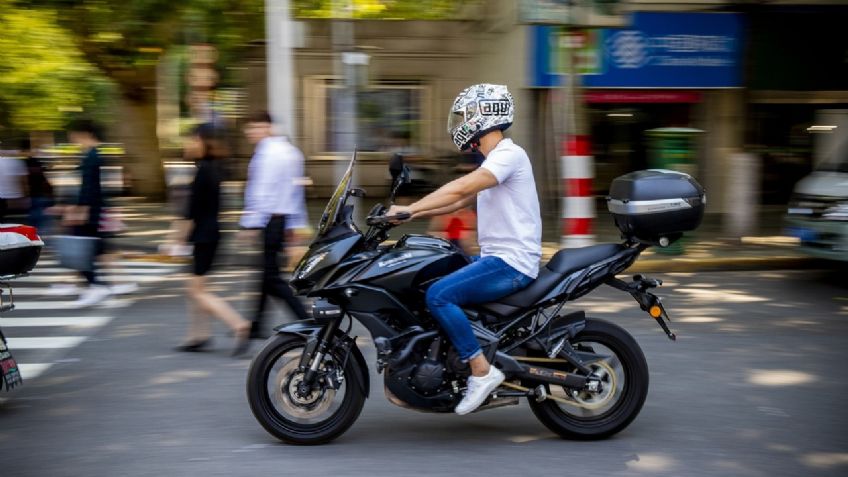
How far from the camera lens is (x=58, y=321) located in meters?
8.66

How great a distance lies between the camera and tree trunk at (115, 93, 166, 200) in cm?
1870

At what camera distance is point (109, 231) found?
9781 mm

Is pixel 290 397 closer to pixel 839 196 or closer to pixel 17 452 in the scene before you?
pixel 17 452

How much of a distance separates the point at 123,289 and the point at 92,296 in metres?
0.54

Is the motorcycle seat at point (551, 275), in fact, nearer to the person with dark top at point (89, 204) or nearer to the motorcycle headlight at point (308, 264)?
the motorcycle headlight at point (308, 264)

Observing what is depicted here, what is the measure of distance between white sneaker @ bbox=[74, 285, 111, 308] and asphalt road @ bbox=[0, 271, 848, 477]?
145 cm

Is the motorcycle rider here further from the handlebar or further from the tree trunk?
the tree trunk

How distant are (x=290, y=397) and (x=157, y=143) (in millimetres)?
15069

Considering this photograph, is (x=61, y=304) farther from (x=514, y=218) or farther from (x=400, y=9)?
(x=400, y=9)

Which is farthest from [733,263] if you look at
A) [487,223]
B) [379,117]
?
[379,117]

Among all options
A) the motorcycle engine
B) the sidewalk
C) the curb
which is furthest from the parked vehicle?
the motorcycle engine

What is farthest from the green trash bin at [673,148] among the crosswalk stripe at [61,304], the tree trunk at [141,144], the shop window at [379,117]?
the tree trunk at [141,144]

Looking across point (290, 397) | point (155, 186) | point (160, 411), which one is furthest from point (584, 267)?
point (155, 186)

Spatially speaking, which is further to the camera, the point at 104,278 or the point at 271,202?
the point at 104,278
